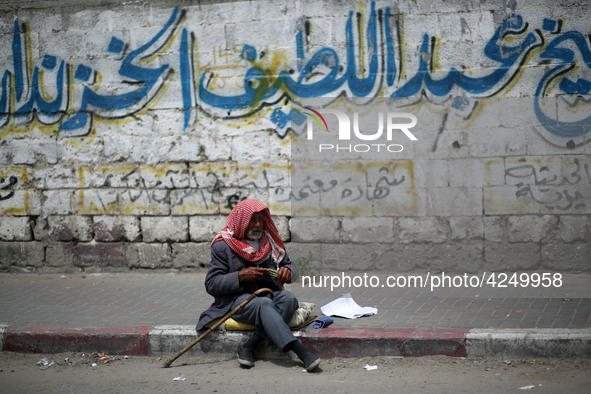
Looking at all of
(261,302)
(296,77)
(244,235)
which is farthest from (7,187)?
(261,302)

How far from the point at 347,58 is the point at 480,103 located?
157 cm

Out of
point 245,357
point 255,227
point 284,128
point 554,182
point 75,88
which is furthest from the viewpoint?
point 75,88

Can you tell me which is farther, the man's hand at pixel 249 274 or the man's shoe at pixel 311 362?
the man's hand at pixel 249 274

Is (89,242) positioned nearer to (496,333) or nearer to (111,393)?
(111,393)

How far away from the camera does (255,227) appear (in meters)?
5.54

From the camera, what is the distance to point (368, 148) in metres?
8.04

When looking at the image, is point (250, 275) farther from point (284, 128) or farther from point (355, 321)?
point (284, 128)

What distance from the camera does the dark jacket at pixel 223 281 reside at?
17.8 feet

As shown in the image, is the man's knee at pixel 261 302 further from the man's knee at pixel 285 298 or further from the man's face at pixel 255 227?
the man's face at pixel 255 227

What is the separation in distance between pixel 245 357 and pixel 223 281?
0.60m

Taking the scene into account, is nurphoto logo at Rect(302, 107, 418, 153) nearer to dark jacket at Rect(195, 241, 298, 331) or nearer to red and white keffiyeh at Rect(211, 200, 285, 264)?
red and white keffiyeh at Rect(211, 200, 285, 264)

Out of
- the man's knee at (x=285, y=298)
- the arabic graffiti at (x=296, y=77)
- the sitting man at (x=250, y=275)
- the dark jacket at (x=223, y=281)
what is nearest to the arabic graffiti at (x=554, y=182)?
the arabic graffiti at (x=296, y=77)

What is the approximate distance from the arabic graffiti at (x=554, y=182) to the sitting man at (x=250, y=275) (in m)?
3.25

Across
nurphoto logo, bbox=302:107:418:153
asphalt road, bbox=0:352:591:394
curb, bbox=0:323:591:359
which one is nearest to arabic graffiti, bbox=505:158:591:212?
nurphoto logo, bbox=302:107:418:153
